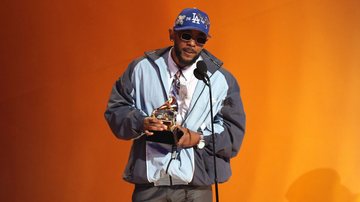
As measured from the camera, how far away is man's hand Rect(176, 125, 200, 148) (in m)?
2.24

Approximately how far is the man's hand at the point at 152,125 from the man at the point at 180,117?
0.01 metres

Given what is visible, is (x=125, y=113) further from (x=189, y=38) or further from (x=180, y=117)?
(x=189, y=38)

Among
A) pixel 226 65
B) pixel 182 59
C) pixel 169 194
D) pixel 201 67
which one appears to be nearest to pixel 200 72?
pixel 201 67

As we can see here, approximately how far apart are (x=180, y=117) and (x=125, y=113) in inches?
9.1

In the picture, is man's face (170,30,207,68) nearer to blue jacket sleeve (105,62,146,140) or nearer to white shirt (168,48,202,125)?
white shirt (168,48,202,125)

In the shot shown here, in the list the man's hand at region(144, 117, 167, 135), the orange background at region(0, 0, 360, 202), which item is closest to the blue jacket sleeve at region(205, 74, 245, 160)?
the man's hand at region(144, 117, 167, 135)

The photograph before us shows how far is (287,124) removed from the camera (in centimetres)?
362

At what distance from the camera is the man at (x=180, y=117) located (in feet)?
7.66

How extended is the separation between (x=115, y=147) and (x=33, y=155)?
1.80 ft

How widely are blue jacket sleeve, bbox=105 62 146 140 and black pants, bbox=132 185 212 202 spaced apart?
0.75 ft

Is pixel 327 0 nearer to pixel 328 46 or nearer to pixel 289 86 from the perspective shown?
pixel 328 46

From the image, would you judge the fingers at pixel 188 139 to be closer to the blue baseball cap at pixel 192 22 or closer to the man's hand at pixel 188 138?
the man's hand at pixel 188 138

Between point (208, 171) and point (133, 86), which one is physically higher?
point (133, 86)

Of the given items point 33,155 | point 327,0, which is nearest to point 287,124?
point 327,0
